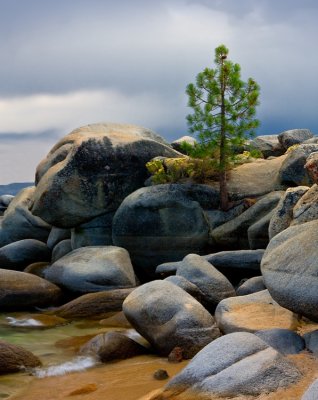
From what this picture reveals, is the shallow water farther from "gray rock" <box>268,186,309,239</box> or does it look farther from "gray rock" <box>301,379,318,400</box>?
"gray rock" <box>268,186,309,239</box>

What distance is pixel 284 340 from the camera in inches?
332

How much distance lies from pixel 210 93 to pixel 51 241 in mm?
9644

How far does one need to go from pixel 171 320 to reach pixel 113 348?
4.09ft

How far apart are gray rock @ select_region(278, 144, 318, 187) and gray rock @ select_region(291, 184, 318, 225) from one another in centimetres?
587

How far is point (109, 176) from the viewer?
21156 millimetres

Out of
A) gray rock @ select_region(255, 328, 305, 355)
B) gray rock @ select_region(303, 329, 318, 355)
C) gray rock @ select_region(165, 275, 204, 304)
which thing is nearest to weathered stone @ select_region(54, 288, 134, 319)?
Result: gray rock @ select_region(165, 275, 204, 304)

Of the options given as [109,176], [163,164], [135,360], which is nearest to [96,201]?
[109,176]

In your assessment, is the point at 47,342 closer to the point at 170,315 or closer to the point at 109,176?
the point at 170,315

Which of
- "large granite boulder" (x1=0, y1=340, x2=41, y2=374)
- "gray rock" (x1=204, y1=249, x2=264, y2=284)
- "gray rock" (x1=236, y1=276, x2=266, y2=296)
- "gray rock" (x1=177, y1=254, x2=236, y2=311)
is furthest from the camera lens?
"gray rock" (x1=204, y1=249, x2=264, y2=284)

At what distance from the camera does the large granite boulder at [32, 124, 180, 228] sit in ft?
68.7

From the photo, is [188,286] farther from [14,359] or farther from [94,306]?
[14,359]

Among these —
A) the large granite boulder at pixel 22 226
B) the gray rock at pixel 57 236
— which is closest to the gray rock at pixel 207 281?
the gray rock at pixel 57 236

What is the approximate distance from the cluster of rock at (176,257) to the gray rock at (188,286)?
42mm

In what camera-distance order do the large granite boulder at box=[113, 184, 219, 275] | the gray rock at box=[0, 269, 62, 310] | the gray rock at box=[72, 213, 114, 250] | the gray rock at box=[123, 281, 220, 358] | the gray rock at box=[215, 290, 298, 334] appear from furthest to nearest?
the gray rock at box=[72, 213, 114, 250], the large granite boulder at box=[113, 184, 219, 275], the gray rock at box=[0, 269, 62, 310], the gray rock at box=[123, 281, 220, 358], the gray rock at box=[215, 290, 298, 334]
